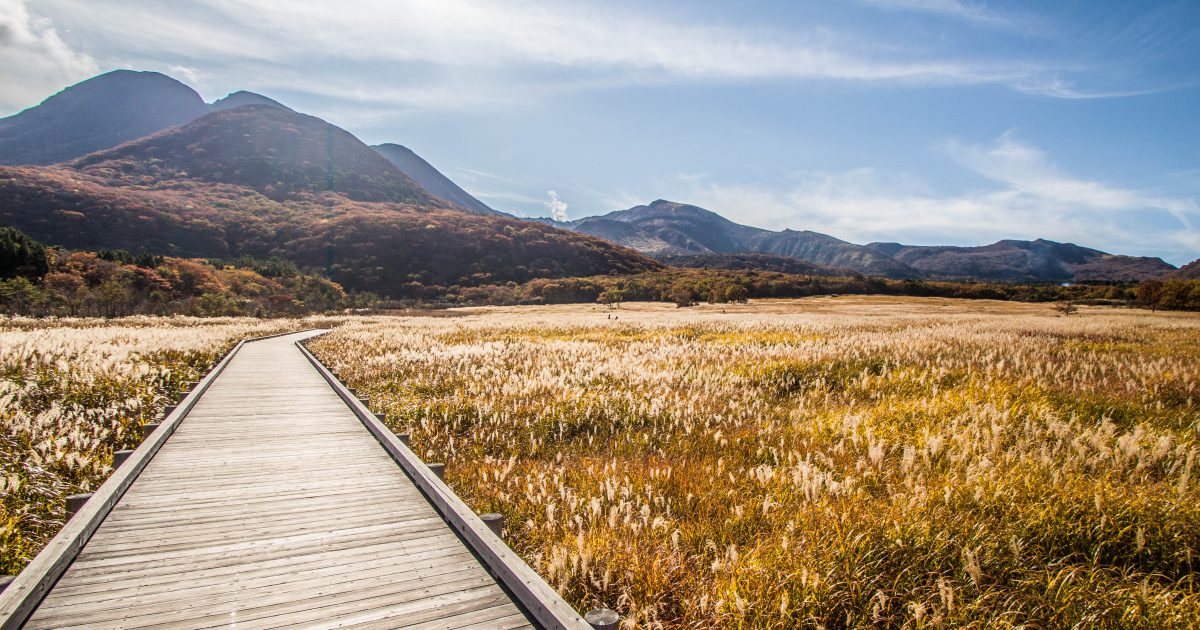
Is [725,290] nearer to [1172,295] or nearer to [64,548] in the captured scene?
[1172,295]

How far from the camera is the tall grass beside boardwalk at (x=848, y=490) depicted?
3602 mm

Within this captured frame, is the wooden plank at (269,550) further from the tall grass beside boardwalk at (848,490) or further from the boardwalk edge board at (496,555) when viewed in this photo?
the tall grass beside boardwalk at (848,490)

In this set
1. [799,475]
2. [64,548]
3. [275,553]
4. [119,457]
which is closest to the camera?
[64,548]

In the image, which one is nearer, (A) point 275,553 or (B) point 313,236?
(A) point 275,553

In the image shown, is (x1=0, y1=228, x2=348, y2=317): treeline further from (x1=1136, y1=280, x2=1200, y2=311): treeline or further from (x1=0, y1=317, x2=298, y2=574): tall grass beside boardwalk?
(x1=1136, y1=280, x2=1200, y2=311): treeline

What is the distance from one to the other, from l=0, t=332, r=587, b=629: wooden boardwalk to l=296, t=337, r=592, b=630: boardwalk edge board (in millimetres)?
48

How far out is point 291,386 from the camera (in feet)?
44.4

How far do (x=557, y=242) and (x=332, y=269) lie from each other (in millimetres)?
64323

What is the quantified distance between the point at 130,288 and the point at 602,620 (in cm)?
6808

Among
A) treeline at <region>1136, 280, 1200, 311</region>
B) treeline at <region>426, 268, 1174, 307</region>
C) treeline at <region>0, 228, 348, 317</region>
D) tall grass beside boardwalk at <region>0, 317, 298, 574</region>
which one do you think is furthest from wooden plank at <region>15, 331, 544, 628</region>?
treeline at <region>1136, 280, 1200, 311</region>

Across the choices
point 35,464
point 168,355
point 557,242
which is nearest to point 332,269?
point 557,242

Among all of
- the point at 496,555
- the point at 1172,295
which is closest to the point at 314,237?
the point at 496,555

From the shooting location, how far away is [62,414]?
8.53 metres

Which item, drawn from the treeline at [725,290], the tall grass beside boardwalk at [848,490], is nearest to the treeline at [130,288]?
the treeline at [725,290]
